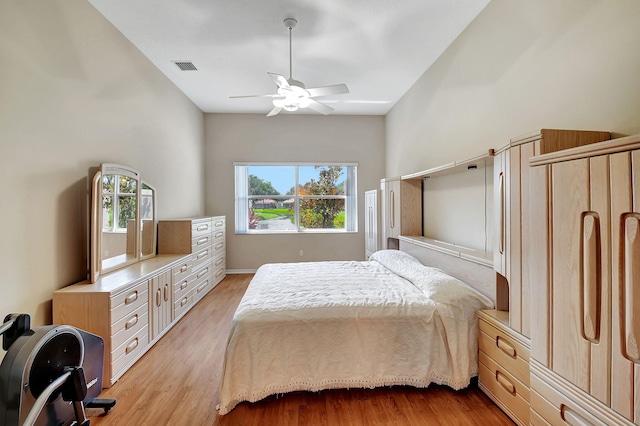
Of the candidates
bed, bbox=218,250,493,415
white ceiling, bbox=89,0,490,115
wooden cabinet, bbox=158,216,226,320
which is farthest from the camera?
wooden cabinet, bbox=158,216,226,320

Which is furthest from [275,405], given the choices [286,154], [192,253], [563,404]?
[286,154]

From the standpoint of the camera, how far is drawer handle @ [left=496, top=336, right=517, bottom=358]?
175cm

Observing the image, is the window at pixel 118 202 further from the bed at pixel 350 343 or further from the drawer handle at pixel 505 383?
the drawer handle at pixel 505 383

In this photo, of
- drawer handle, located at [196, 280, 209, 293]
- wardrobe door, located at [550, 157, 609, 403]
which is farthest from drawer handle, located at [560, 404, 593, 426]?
drawer handle, located at [196, 280, 209, 293]

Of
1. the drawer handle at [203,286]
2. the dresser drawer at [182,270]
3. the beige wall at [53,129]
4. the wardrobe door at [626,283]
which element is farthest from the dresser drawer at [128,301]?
the wardrobe door at [626,283]

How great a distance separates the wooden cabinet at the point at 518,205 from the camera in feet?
5.07

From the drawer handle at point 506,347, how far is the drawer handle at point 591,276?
719 millimetres

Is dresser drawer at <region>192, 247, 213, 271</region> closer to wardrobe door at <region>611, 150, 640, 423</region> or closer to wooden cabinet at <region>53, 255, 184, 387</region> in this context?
wooden cabinet at <region>53, 255, 184, 387</region>

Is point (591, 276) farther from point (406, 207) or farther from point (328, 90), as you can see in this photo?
point (406, 207)

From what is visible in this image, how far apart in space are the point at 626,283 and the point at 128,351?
313 centimetres

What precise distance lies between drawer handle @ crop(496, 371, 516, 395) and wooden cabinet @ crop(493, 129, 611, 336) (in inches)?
13.7

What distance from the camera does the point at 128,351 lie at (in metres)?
2.40

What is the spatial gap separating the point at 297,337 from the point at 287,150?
4.28m

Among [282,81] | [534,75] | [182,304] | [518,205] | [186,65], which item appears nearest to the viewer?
[518,205]
